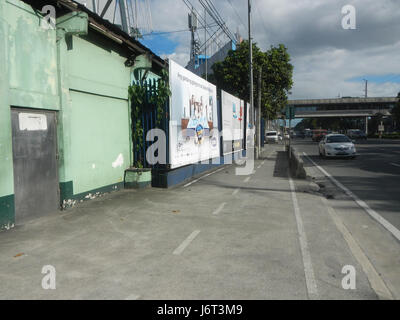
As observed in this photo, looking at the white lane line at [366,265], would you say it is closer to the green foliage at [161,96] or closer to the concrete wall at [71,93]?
the concrete wall at [71,93]

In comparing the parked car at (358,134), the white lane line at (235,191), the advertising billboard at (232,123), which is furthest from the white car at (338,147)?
the parked car at (358,134)

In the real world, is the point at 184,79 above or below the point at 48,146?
above

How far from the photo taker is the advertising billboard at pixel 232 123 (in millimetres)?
20062

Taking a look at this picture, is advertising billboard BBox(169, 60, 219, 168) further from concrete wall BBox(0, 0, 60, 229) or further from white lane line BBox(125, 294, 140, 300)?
white lane line BBox(125, 294, 140, 300)

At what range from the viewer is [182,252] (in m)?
5.43

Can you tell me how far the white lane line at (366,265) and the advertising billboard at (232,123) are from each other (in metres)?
13.1

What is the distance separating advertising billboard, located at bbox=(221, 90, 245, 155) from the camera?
790 inches

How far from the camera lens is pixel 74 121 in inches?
354

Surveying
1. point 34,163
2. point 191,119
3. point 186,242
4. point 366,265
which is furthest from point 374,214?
point 191,119

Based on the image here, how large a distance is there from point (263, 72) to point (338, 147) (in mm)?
15673

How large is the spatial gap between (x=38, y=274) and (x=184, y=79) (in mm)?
10075
